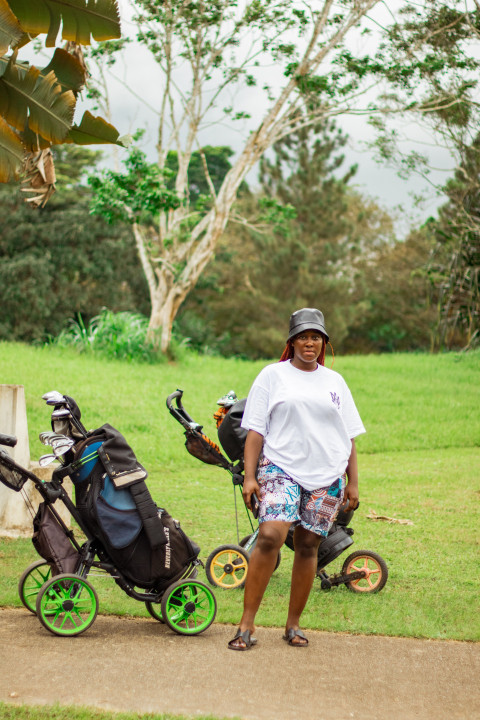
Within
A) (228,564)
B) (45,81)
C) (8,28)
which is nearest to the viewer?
(8,28)

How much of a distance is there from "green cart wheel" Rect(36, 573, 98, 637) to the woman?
2.69ft

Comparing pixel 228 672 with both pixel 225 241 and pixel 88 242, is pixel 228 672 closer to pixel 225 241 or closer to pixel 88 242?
pixel 88 242

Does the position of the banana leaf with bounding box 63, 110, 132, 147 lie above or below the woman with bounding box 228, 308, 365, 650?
above

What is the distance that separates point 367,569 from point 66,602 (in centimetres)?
226

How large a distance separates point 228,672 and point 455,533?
15.6 feet

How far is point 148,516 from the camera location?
474 centimetres

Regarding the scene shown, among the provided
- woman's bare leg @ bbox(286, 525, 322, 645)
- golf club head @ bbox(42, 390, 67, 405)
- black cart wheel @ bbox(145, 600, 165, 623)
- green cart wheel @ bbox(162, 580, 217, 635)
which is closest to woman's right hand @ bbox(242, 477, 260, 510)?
woman's bare leg @ bbox(286, 525, 322, 645)

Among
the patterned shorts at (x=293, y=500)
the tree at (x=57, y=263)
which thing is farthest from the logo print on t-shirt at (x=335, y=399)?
the tree at (x=57, y=263)

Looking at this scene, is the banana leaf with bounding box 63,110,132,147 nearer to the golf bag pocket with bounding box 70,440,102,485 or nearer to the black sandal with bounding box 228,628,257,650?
the golf bag pocket with bounding box 70,440,102,485

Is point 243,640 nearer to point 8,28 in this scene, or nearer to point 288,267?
point 8,28


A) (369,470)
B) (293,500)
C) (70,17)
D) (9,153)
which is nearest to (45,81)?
(9,153)

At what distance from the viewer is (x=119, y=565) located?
481 centimetres

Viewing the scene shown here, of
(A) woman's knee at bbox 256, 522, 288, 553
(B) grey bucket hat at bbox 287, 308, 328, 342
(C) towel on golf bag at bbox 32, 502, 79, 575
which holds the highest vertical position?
(B) grey bucket hat at bbox 287, 308, 328, 342

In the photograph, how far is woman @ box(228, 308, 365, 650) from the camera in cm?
454
